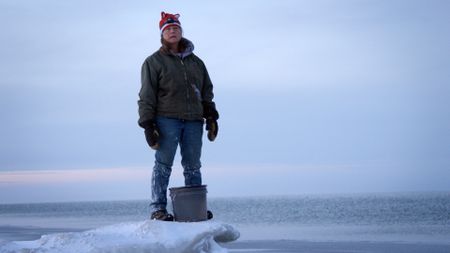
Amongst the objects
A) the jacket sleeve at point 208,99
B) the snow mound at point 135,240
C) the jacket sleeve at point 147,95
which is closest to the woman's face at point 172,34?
the jacket sleeve at point 147,95

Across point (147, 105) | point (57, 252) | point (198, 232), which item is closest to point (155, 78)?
point (147, 105)

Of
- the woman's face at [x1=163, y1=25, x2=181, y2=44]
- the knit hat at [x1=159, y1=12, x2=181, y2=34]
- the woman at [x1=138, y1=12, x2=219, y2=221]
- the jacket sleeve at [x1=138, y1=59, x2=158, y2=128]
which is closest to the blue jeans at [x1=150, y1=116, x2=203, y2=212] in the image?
the woman at [x1=138, y1=12, x2=219, y2=221]

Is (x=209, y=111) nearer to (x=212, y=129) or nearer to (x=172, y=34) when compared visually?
(x=212, y=129)

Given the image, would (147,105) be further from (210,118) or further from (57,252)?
(57,252)

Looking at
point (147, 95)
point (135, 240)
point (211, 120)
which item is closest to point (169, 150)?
point (147, 95)

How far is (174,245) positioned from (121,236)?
1.02ft

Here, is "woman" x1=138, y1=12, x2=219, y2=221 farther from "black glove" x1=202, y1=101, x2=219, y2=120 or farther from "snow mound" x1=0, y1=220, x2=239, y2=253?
"snow mound" x1=0, y1=220, x2=239, y2=253

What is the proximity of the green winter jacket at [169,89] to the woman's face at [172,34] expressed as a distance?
97mm

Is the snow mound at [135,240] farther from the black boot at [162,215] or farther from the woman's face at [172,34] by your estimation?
the woman's face at [172,34]

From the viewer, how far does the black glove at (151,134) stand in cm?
426

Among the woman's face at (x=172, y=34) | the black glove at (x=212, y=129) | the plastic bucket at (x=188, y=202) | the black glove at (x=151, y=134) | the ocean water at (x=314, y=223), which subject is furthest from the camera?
the ocean water at (x=314, y=223)

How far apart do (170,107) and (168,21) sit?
28.3 inches

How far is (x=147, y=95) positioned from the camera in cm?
439

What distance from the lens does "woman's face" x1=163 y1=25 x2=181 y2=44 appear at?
4.57 m
